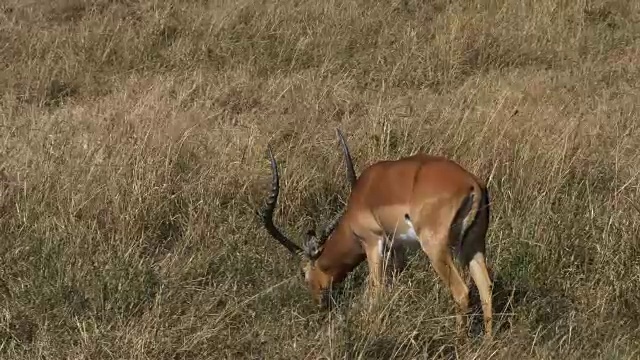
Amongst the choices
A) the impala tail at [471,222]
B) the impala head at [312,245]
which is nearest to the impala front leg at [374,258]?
the impala head at [312,245]

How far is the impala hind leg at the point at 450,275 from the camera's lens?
3.69m

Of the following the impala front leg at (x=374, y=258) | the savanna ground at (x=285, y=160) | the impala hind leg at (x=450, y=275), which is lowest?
the savanna ground at (x=285, y=160)

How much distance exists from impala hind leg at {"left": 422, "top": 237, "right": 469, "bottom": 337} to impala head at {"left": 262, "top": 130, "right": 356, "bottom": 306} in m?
0.72

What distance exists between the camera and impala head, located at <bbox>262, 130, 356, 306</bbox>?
4230mm

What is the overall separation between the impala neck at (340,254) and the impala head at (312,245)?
36 millimetres

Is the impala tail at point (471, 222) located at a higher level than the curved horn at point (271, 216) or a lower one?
higher

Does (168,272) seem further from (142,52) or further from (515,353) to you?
(142,52)

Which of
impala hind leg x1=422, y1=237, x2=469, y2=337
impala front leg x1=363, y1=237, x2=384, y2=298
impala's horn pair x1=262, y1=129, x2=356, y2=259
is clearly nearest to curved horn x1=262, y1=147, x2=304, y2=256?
impala's horn pair x1=262, y1=129, x2=356, y2=259

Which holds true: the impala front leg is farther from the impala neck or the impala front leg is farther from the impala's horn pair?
the impala's horn pair

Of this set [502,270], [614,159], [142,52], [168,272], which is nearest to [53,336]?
[168,272]

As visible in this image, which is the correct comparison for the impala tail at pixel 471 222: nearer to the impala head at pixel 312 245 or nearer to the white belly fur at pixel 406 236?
the white belly fur at pixel 406 236

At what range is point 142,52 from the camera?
857cm

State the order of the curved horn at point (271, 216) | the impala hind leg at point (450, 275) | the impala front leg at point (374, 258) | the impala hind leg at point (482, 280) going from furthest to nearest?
1. the curved horn at point (271, 216)
2. the impala front leg at point (374, 258)
3. the impala hind leg at point (482, 280)
4. the impala hind leg at point (450, 275)

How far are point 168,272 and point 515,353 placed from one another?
1766 mm
